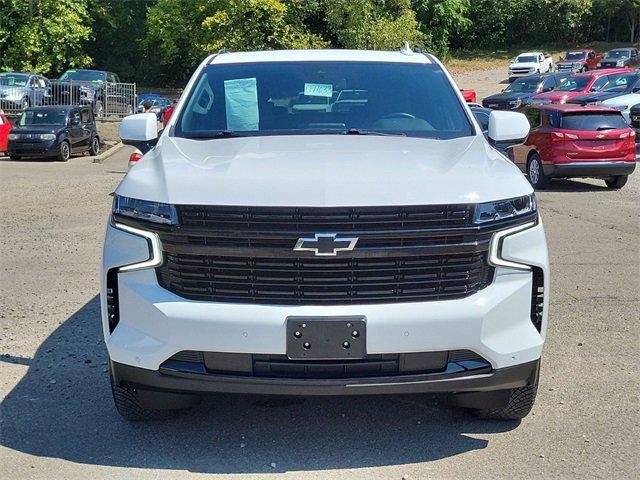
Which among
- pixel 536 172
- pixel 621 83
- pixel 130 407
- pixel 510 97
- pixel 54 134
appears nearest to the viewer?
pixel 130 407

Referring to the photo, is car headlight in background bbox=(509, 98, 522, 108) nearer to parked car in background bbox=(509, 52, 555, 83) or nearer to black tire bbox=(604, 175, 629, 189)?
black tire bbox=(604, 175, 629, 189)

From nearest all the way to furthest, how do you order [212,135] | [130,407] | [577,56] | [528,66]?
[130,407] < [212,135] < [528,66] < [577,56]

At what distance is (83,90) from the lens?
1442 inches

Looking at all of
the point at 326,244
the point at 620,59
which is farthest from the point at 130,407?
the point at 620,59

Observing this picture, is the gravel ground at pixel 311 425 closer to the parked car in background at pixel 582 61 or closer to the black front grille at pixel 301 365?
the black front grille at pixel 301 365

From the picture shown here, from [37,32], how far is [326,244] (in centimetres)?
4885

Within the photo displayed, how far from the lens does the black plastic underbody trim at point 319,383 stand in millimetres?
4098

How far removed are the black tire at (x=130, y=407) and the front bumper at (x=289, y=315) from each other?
1.03ft

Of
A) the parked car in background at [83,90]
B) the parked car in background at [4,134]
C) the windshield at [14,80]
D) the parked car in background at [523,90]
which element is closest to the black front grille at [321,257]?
the parked car in background at [4,134]

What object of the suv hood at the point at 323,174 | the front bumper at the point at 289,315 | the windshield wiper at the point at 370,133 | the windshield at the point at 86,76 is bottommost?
the windshield at the point at 86,76

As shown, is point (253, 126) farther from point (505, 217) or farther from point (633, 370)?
point (633, 370)

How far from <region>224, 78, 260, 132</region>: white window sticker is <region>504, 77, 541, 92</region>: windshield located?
1095 inches

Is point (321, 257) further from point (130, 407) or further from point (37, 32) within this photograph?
point (37, 32)

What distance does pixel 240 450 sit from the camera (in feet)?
14.8
